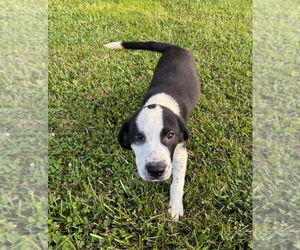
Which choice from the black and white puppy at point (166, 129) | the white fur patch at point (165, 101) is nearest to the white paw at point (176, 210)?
the black and white puppy at point (166, 129)

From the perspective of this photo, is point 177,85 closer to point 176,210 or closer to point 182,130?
point 182,130

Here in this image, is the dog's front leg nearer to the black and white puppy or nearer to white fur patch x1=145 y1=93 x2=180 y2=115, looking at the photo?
the black and white puppy

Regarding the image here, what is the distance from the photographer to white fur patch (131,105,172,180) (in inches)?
106

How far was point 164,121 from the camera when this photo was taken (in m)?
2.87

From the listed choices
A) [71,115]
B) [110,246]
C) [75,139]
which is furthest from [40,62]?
[110,246]

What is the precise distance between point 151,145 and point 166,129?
20cm

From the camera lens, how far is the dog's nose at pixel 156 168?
264cm

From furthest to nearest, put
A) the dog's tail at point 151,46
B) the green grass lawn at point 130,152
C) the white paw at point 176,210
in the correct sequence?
1. the dog's tail at point 151,46
2. the white paw at point 176,210
3. the green grass lawn at point 130,152

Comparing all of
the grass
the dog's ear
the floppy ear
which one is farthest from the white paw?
the grass

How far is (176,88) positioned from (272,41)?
111 inches

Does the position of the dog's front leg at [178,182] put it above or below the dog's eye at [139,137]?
below

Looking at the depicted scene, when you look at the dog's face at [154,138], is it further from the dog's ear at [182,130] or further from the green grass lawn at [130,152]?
the green grass lawn at [130,152]

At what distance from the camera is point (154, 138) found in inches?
110

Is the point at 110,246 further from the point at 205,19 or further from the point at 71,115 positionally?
→ the point at 205,19
